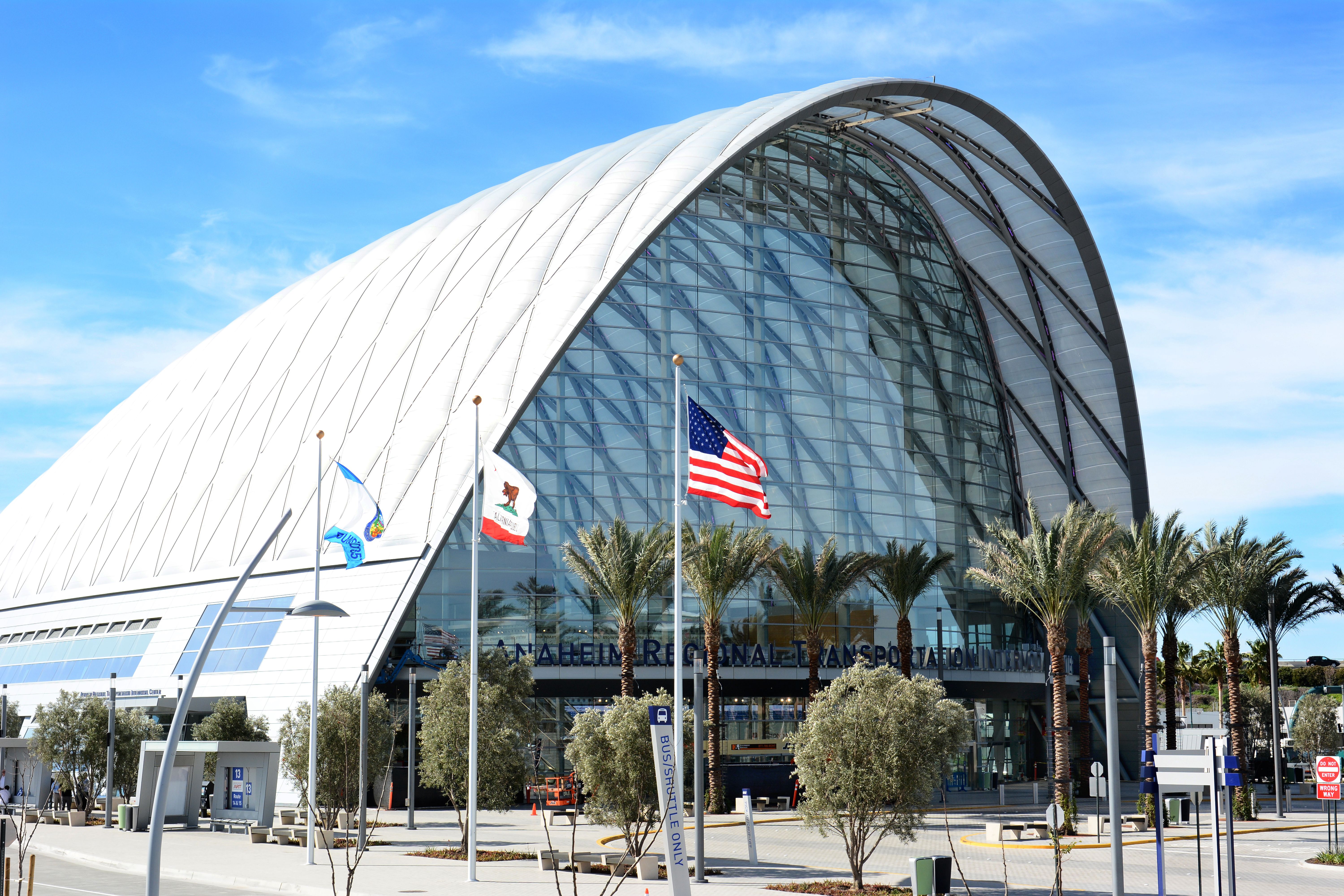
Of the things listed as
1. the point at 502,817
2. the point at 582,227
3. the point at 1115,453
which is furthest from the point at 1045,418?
the point at 502,817

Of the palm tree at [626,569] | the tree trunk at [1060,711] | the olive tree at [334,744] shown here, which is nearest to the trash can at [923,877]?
the olive tree at [334,744]

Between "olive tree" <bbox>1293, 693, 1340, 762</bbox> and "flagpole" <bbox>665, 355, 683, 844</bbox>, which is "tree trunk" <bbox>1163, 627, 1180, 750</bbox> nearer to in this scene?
"olive tree" <bbox>1293, 693, 1340, 762</bbox>

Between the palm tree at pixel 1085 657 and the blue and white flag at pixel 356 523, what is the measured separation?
3151cm

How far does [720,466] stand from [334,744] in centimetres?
2042

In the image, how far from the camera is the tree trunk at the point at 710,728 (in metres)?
45.5

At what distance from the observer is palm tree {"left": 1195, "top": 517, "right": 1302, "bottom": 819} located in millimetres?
47844

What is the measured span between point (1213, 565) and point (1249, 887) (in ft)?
80.0

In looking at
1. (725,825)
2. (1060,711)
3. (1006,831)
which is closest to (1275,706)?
(1060,711)

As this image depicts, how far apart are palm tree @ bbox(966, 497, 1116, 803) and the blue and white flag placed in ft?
81.1

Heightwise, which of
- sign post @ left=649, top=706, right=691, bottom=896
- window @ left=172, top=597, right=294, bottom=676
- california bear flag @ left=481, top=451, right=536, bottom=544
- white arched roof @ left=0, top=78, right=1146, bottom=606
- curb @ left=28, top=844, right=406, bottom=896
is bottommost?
curb @ left=28, top=844, right=406, bottom=896

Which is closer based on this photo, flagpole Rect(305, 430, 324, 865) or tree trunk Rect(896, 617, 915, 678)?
flagpole Rect(305, 430, 324, 865)

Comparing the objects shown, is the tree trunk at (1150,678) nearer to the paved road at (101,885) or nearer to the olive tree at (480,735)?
the olive tree at (480,735)

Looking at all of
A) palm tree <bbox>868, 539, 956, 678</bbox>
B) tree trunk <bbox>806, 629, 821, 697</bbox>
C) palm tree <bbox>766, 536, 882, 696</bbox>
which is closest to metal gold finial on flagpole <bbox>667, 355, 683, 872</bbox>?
tree trunk <bbox>806, 629, 821, 697</bbox>

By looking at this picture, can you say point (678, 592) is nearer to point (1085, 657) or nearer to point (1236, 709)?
point (1236, 709)
